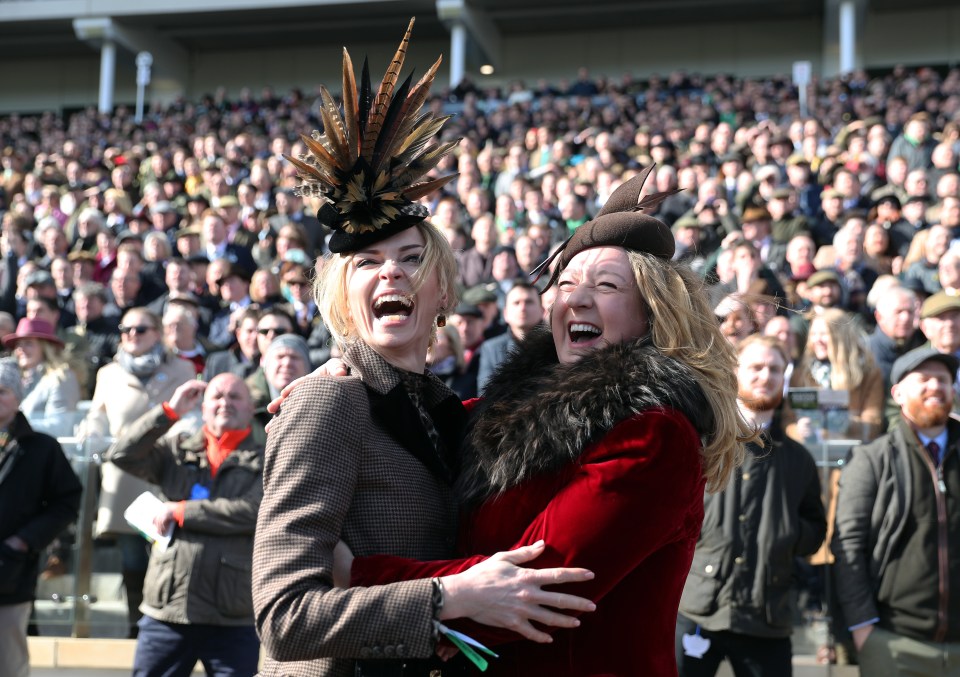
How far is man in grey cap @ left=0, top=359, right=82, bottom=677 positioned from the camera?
18.4 feet

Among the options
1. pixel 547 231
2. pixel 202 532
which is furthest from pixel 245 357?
pixel 547 231

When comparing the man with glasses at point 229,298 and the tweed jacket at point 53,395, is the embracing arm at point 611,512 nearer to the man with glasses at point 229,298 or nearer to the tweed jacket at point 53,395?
the tweed jacket at point 53,395

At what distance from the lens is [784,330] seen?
7023 millimetres

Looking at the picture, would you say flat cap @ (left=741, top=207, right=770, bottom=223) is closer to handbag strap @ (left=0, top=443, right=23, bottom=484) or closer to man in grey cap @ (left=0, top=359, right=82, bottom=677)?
man in grey cap @ (left=0, top=359, right=82, bottom=677)

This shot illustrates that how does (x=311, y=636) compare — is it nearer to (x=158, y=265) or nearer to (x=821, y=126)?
(x=158, y=265)

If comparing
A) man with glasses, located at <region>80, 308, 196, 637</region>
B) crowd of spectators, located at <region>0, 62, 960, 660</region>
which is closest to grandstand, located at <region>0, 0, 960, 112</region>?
crowd of spectators, located at <region>0, 62, 960, 660</region>

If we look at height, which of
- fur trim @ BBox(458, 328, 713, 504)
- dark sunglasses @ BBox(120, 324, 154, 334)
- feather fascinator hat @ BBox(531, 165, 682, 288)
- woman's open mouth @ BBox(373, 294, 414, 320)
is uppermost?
feather fascinator hat @ BBox(531, 165, 682, 288)

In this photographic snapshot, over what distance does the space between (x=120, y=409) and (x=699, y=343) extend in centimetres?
534

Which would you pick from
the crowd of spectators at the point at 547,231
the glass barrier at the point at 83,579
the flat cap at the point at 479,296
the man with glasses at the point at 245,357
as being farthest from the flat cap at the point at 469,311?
the glass barrier at the point at 83,579

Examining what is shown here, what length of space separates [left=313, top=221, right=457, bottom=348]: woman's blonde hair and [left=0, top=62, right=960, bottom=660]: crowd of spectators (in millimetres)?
603

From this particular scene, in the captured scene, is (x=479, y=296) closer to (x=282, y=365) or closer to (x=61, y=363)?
(x=282, y=365)

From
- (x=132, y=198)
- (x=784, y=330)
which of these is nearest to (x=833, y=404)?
(x=784, y=330)

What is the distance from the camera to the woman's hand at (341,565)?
7.47 feet

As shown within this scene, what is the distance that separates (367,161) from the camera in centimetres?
256
